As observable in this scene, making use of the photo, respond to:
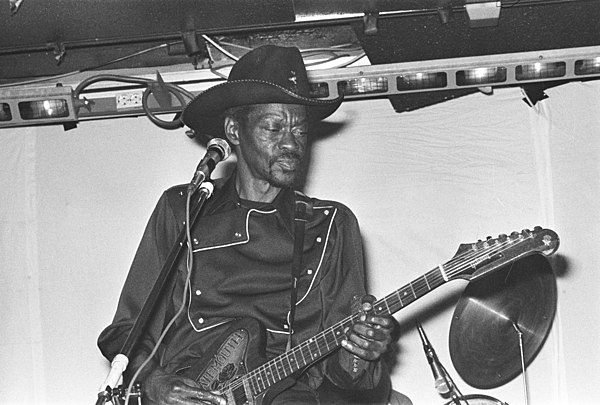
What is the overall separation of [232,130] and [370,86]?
2.63 ft

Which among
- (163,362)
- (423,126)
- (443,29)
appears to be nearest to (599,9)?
(443,29)

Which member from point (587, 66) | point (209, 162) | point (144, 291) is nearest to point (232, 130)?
point (144, 291)

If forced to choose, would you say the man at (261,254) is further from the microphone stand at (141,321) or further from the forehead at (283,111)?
the microphone stand at (141,321)

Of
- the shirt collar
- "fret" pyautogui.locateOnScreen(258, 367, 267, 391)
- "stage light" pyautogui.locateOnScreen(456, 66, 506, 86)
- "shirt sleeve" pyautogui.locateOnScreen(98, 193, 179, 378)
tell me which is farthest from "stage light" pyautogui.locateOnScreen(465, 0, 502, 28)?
"fret" pyautogui.locateOnScreen(258, 367, 267, 391)

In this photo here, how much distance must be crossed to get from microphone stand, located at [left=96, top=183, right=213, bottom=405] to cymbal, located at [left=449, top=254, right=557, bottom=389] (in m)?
1.37

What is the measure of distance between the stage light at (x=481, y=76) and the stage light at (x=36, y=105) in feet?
4.90

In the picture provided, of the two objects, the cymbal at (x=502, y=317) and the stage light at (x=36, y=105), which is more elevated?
the stage light at (x=36, y=105)

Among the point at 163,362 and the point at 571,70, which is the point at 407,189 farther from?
the point at 163,362

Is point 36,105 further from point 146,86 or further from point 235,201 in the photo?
point 235,201

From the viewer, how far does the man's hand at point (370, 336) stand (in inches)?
108

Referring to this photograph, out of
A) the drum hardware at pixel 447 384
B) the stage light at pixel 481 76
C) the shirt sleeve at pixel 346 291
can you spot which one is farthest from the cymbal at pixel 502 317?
the stage light at pixel 481 76

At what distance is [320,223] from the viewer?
3.16 meters

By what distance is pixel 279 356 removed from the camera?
9.46ft

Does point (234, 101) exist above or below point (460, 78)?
above
